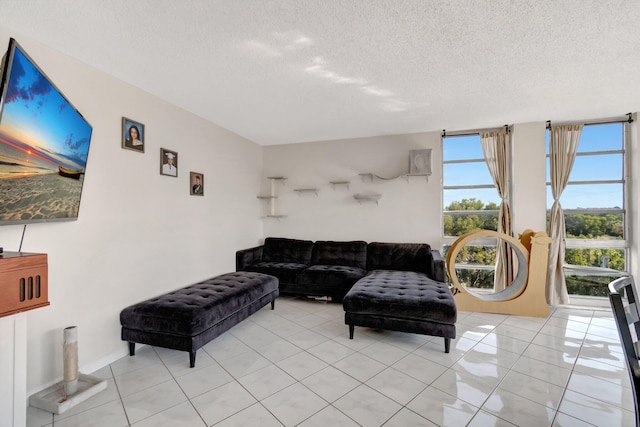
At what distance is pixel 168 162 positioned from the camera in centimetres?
319

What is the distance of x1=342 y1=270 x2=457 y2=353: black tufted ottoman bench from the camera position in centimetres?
266

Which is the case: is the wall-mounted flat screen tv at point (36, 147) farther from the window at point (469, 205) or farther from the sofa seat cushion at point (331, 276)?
the window at point (469, 205)

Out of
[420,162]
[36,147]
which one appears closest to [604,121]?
[420,162]

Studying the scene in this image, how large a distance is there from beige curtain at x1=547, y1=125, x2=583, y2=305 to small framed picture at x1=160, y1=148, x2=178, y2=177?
4886 mm

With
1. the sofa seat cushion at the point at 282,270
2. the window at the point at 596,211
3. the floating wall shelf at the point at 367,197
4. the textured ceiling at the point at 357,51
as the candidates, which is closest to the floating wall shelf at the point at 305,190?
the floating wall shelf at the point at 367,197

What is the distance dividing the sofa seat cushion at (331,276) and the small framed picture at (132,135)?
8.32ft

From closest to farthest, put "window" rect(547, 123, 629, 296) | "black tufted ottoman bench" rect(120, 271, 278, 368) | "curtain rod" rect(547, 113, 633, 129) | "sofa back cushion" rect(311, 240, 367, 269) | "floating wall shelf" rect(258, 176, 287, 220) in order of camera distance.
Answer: "black tufted ottoman bench" rect(120, 271, 278, 368) < "curtain rod" rect(547, 113, 633, 129) < "window" rect(547, 123, 629, 296) < "sofa back cushion" rect(311, 240, 367, 269) < "floating wall shelf" rect(258, 176, 287, 220)

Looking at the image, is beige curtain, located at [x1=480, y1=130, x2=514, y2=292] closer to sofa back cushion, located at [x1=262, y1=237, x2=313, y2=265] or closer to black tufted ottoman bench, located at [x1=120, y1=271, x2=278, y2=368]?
sofa back cushion, located at [x1=262, y1=237, x2=313, y2=265]

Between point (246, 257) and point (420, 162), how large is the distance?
3.01 metres

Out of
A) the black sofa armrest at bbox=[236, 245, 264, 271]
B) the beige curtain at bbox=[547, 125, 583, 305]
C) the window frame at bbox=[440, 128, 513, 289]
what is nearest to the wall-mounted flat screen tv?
the black sofa armrest at bbox=[236, 245, 264, 271]

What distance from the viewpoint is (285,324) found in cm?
336

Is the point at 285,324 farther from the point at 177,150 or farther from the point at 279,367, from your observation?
the point at 177,150

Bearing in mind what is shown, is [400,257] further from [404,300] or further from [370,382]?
[370,382]

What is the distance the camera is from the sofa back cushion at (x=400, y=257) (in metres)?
4.17
